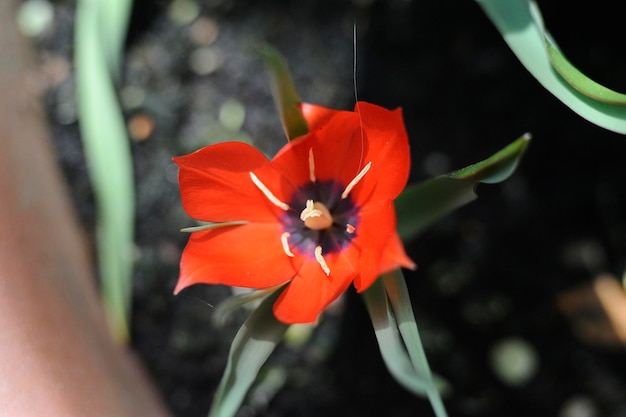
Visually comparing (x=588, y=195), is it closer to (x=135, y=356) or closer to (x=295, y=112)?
(x=295, y=112)

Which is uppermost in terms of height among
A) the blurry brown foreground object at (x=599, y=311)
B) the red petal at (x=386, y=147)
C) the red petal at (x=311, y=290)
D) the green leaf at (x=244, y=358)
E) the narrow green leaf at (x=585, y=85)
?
the narrow green leaf at (x=585, y=85)

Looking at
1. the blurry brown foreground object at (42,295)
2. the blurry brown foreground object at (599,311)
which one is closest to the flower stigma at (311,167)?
the blurry brown foreground object at (42,295)

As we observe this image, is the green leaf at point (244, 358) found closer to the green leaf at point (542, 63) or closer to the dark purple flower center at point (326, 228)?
the dark purple flower center at point (326, 228)

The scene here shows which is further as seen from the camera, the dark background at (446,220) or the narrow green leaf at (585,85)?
the dark background at (446,220)

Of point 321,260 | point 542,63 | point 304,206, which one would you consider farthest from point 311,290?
point 542,63

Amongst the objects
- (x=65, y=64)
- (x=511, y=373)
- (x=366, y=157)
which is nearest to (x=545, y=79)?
(x=366, y=157)
